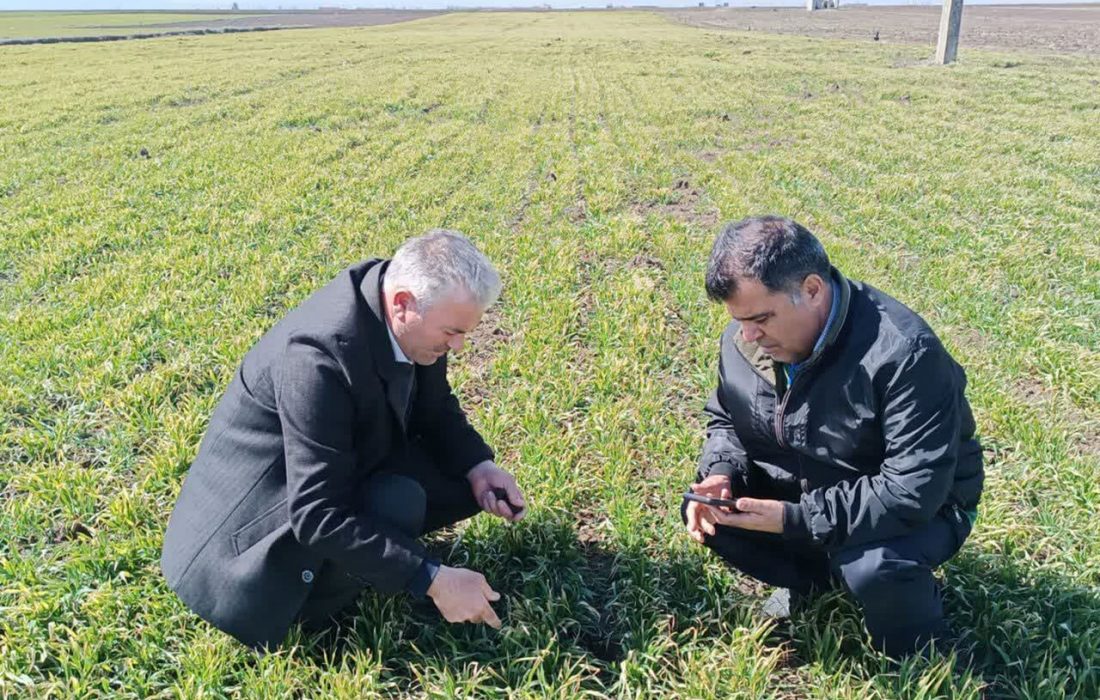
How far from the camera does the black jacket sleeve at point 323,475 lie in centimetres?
248

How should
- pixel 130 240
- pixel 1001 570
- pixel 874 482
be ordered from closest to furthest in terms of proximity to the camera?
pixel 874 482
pixel 1001 570
pixel 130 240

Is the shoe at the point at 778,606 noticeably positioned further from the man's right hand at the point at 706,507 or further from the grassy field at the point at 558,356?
the man's right hand at the point at 706,507

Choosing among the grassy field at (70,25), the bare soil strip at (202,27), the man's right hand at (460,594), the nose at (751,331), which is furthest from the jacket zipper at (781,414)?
the grassy field at (70,25)

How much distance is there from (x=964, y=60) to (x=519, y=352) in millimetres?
25432

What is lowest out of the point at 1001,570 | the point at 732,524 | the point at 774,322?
the point at 1001,570

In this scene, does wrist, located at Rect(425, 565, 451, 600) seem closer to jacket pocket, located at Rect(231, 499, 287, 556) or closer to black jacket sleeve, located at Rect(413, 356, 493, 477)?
jacket pocket, located at Rect(231, 499, 287, 556)

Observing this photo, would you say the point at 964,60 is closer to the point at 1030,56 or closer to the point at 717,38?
the point at 1030,56

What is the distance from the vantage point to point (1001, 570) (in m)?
3.16

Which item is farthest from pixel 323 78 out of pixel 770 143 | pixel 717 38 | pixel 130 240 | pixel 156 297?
pixel 717 38

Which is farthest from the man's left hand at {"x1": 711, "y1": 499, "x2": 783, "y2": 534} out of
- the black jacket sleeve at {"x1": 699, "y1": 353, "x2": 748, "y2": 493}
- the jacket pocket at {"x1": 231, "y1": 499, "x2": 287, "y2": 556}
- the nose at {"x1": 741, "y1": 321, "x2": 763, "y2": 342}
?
the jacket pocket at {"x1": 231, "y1": 499, "x2": 287, "y2": 556}

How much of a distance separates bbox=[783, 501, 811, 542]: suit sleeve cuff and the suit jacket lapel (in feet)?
4.55

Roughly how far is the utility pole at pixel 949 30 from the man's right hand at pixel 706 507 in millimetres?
25444

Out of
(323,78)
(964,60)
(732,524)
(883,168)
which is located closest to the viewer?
(732,524)

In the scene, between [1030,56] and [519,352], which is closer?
[519,352]
